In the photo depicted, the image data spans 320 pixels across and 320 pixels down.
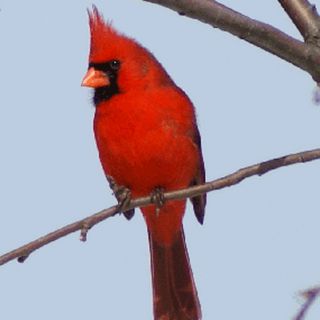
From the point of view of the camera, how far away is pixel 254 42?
195 centimetres

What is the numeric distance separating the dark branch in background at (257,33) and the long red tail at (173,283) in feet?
6.41

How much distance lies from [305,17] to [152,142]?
1270 millimetres

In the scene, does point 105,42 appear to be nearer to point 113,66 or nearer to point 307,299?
point 113,66

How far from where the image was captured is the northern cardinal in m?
3.33

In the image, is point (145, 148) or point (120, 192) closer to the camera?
point (120, 192)

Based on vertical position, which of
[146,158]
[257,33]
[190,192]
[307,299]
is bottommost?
[307,299]

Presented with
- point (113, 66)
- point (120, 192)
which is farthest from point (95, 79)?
point (120, 192)

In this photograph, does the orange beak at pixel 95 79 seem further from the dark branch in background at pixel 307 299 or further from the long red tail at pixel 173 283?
the dark branch in background at pixel 307 299

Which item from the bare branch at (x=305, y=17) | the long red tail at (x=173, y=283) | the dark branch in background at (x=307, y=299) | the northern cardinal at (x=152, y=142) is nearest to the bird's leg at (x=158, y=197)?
the northern cardinal at (x=152, y=142)

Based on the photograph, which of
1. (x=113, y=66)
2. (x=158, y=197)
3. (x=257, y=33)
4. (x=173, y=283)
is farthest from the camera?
(x=173, y=283)

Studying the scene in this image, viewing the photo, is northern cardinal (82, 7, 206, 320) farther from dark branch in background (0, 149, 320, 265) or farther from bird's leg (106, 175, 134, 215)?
dark branch in background (0, 149, 320, 265)

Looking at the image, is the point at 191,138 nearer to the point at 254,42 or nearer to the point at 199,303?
the point at 199,303

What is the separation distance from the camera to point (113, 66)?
3.69 m

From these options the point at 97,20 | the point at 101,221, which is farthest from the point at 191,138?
the point at 101,221
